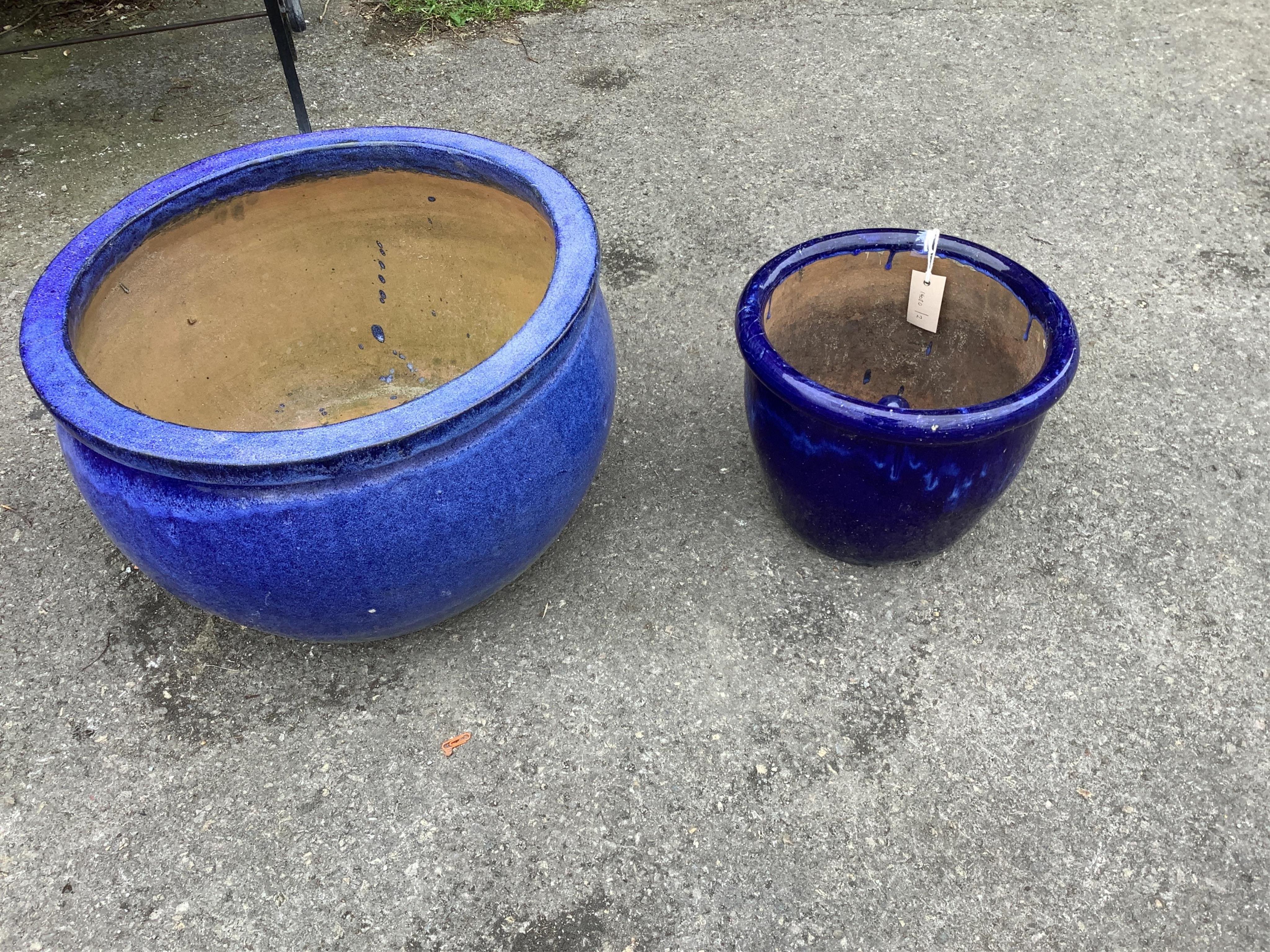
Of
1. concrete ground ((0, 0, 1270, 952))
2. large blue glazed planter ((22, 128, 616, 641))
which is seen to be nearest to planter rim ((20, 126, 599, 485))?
large blue glazed planter ((22, 128, 616, 641))

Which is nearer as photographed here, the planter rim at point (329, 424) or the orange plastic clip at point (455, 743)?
the planter rim at point (329, 424)

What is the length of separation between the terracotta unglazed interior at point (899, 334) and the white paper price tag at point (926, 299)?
0.03 meters

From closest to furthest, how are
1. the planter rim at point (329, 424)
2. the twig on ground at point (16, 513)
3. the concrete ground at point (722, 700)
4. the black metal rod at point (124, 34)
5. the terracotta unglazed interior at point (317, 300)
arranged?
the planter rim at point (329, 424), the concrete ground at point (722, 700), the terracotta unglazed interior at point (317, 300), the twig on ground at point (16, 513), the black metal rod at point (124, 34)

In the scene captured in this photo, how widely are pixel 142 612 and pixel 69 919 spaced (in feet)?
1.91

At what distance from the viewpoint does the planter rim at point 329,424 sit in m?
1.25

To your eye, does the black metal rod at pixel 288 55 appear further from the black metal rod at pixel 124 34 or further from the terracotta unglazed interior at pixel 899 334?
the terracotta unglazed interior at pixel 899 334

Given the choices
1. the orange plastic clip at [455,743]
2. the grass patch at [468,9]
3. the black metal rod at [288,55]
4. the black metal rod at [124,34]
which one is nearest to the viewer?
the orange plastic clip at [455,743]

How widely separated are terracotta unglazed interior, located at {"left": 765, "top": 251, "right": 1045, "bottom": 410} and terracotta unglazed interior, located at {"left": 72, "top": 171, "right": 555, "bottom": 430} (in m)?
0.52

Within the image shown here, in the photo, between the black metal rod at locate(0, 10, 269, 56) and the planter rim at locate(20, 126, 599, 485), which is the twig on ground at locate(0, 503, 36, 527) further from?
the black metal rod at locate(0, 10, 269, 56)

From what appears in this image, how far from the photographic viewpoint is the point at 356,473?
1.29 metres

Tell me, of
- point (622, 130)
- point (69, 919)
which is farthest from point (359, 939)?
point (622, 130)

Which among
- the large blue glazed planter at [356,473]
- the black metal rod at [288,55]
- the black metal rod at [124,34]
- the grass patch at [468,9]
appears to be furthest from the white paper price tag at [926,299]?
the grass patch at [468,9]

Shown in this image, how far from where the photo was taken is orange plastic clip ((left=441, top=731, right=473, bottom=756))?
1.64 meters

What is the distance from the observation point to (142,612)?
1865mm
